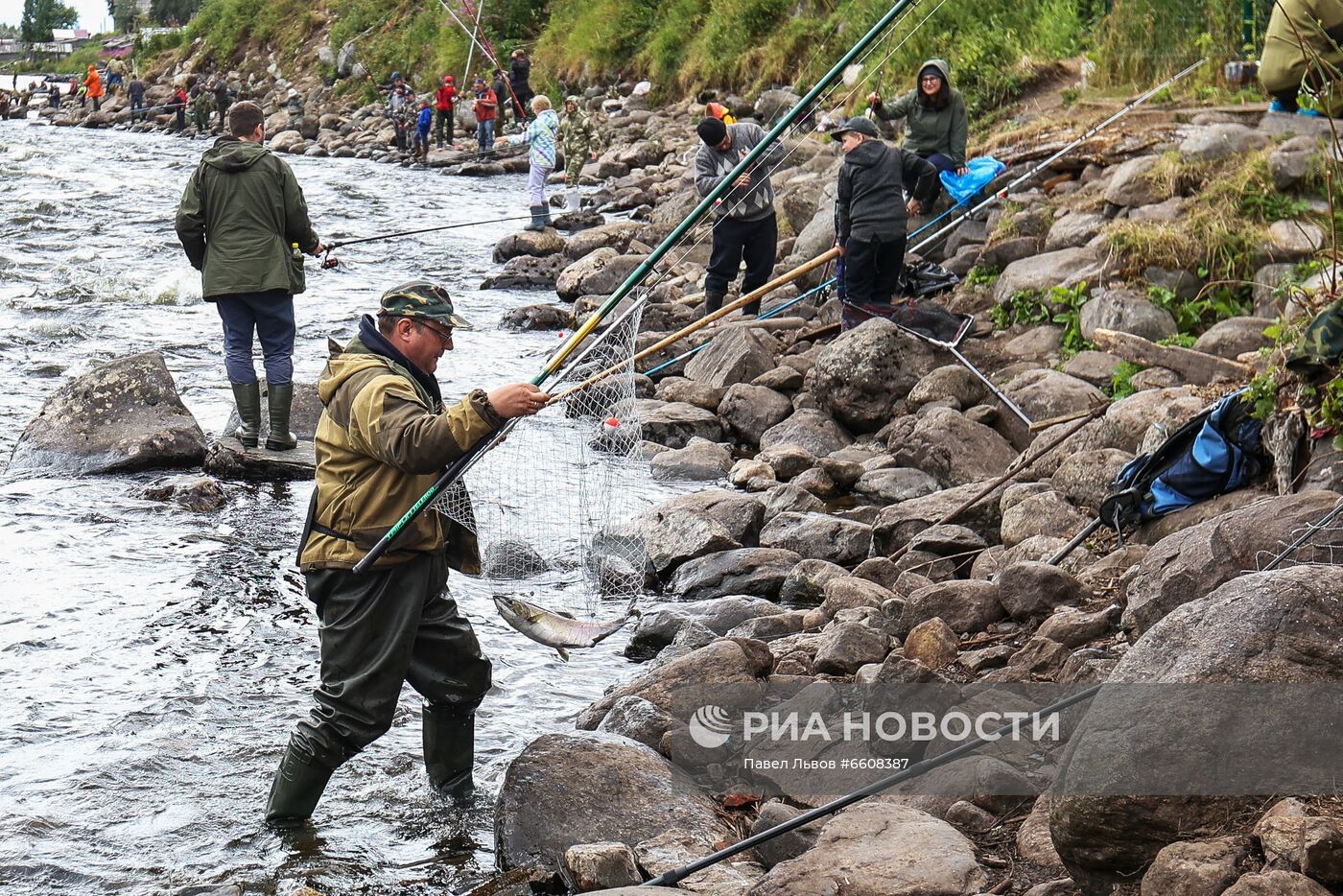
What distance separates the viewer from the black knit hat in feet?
37.2

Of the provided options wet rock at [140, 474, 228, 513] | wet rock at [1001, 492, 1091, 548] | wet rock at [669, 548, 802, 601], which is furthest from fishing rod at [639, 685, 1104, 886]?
wet rock at [140, 474, 228, 513]

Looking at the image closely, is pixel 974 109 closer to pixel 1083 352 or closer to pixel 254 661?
pixel 1083 352

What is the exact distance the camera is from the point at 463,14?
43156 mm

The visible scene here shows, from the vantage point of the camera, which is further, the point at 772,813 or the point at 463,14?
the point at 463,14

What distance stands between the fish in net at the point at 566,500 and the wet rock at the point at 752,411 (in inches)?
145

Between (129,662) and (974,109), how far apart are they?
12177mm

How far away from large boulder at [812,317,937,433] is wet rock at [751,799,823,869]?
5536mm

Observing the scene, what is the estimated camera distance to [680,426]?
1039 centimetres

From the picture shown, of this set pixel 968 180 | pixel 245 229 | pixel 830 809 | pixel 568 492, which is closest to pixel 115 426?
pixel 245 229

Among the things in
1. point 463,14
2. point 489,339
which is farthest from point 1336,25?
point 463,14

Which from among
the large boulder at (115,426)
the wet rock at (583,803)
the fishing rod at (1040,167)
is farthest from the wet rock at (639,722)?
the fishing rod at (1040,167)

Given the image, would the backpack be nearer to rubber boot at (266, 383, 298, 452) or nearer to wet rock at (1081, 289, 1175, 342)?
wet rock at (1081, 289, 1175, 342)

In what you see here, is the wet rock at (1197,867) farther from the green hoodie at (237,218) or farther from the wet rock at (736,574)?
the green hoodie at (237,218)

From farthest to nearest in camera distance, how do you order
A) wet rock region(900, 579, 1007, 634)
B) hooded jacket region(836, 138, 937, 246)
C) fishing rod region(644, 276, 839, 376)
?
1. fishing rod region(644, 276, 839, 376)
2. hooded jacket region(836, 138, 937, 246)
3. wet rock region(900, 579, 1007, 634)
